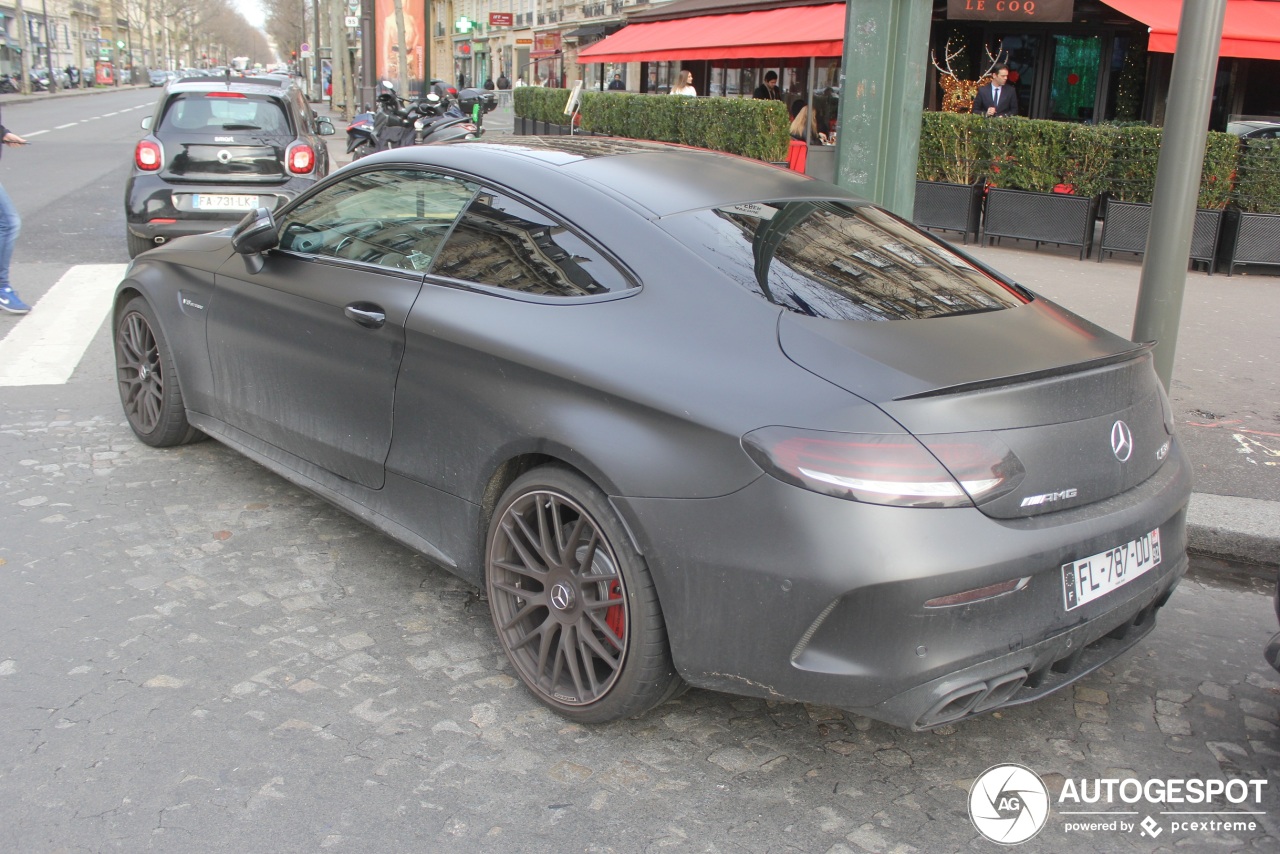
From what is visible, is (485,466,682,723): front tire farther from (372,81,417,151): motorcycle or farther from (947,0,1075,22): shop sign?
(947,0,1075,22): shop sign

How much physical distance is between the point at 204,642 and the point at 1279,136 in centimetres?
1144

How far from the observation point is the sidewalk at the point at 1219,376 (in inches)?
178

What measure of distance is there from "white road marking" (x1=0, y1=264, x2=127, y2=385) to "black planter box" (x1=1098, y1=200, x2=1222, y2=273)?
9.33 m

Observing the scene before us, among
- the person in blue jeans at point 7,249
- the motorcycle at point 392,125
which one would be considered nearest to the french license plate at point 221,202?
the person in blue jeans at point 7,249

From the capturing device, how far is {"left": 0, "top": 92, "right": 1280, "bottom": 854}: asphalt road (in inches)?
104

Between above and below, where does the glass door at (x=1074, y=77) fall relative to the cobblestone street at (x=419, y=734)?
above

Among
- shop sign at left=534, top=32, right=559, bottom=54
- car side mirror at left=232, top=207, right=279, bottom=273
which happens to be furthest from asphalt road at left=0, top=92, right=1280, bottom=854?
shop sign at left=534, top=32, right=559, bottom=54

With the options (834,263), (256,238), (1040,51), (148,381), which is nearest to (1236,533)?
(834,263)

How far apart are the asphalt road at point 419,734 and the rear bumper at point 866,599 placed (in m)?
0.31

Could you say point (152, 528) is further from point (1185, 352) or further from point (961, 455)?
point (1185, 352)

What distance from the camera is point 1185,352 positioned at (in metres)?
7.67

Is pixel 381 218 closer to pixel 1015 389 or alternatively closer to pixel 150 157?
pixel 1015 389

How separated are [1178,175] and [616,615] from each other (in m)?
3.36

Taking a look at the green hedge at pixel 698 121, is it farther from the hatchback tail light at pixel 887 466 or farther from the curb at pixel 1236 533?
the hatchback tail light at pixel 887 466
